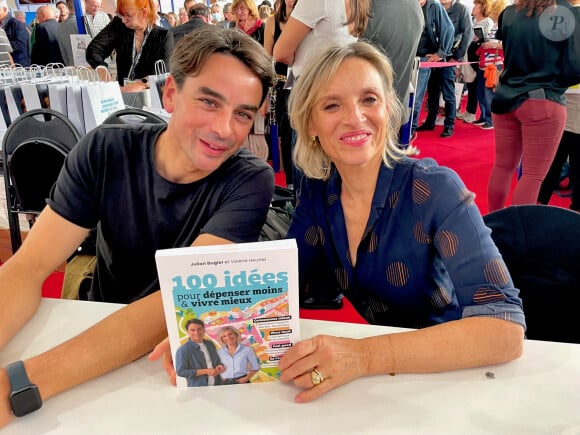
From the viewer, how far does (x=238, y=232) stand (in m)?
1.14

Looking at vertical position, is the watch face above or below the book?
below

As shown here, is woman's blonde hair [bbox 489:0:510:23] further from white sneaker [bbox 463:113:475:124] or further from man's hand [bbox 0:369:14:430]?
man's hand [bbox 0:369:14:430]

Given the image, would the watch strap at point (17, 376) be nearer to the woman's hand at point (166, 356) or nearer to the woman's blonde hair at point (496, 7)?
the woman's hand at point (166, 356)

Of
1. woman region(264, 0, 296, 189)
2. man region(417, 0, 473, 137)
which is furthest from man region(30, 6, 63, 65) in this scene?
man region(417, 0, 473, 137)

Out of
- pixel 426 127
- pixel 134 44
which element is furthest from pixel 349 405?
pixel 426 127

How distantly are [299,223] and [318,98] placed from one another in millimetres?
334

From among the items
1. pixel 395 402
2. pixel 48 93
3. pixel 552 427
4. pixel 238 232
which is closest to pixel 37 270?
pixel 238 232

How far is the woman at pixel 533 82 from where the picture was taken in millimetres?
2182

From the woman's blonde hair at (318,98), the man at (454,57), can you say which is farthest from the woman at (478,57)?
the woman's blonde hair at (318,98)

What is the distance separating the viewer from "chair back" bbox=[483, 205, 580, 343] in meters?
1.09

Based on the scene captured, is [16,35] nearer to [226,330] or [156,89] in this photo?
[156,89]

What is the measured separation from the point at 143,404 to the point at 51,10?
6.83 metres

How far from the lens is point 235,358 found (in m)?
0.82

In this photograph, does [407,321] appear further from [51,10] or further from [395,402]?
[51,10]
